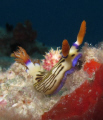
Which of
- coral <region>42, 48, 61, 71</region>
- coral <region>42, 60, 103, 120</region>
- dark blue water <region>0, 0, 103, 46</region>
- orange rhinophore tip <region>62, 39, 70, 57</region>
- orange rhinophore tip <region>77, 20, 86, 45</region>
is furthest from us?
dark blue water <region>0, 0, 103, 46</region>

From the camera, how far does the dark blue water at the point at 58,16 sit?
40.0m

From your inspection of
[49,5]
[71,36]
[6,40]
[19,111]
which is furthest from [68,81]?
[49,5]

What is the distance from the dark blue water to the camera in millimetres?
39969

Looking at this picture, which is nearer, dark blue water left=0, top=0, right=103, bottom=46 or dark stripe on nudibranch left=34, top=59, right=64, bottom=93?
dark stripe on nudibranch left=34, top=59, right=64, bottom=93

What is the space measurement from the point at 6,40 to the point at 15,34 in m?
0.75

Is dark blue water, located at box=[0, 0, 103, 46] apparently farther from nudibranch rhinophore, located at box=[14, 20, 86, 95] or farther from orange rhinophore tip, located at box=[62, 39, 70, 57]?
orange rhinophore tip, located at box=[62, 39, 70, 57]


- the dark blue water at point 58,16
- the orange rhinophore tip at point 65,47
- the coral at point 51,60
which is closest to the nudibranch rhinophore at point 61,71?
the orange rhinophore tip at point 65,47

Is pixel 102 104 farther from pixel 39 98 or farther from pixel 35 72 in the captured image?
pixel 35 72

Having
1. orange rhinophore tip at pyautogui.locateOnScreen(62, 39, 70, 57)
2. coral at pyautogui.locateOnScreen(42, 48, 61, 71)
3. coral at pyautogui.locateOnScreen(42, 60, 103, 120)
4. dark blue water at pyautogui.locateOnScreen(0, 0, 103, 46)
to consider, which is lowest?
coral at pyautogui.locateOnScreen(42, 60, 103, 120)

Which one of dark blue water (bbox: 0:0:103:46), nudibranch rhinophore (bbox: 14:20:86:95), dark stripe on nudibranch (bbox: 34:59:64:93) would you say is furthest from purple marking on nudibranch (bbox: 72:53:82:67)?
dark blue water (bbox: 0:0:103:46)

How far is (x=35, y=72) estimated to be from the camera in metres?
2.40

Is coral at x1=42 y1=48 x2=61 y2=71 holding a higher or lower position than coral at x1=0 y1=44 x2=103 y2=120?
higher

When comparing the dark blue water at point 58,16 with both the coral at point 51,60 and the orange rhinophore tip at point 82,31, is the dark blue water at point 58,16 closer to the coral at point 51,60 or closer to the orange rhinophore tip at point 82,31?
the coral at point 51,60

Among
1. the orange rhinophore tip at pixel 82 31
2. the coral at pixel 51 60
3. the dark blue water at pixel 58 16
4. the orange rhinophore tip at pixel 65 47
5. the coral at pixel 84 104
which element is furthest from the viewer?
the dark blue water at pixel 58 16
